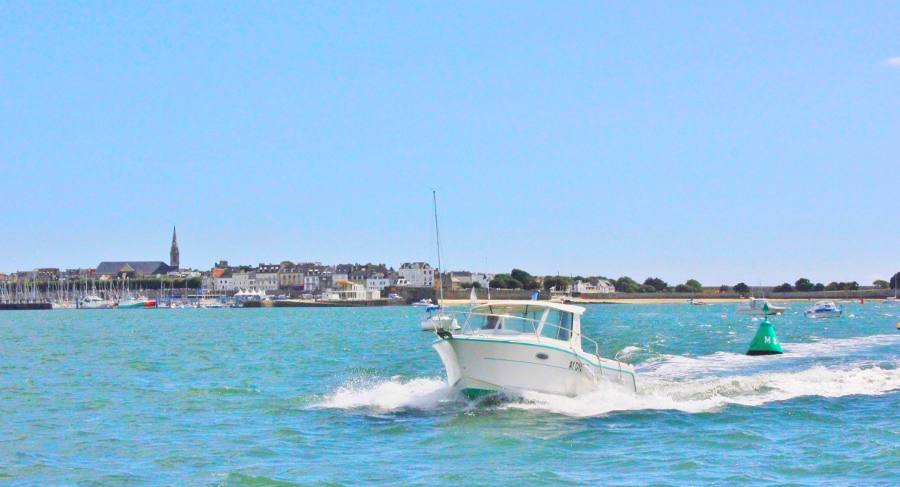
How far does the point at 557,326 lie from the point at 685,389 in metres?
6.73

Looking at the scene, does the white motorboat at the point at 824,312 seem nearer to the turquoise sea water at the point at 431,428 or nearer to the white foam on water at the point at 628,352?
the white foam on water at the point at 628,352

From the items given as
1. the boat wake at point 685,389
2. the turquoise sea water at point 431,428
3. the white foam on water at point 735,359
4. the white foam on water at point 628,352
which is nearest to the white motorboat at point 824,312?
the white foam on water at point 735,359

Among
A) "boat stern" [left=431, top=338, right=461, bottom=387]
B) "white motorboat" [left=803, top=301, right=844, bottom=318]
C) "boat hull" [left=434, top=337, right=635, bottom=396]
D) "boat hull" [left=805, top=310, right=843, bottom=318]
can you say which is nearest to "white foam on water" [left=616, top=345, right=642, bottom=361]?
"boat hull" [left=434, top=337, right=635, bottom=396]

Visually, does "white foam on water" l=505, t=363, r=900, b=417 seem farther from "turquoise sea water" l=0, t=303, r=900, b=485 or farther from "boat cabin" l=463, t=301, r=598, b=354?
"boat cabin" l=463, t=301, r=598, b=354

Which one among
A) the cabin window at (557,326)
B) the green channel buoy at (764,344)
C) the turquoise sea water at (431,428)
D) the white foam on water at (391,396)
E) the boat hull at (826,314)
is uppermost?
the cabin window at (557,326)

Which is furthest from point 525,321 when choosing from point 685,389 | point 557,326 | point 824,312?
point 824,312

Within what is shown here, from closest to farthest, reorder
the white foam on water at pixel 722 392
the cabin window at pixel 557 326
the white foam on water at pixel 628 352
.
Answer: the white foam on water at pixel 722 392
the cabin window at pixel 557 326
the white foam on water at pixel 628 352

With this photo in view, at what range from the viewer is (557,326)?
86.2ft

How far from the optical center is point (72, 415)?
27.1 metres

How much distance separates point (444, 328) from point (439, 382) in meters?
5.21

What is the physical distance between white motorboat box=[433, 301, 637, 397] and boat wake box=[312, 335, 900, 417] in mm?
348

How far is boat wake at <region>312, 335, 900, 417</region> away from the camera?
1020 inches

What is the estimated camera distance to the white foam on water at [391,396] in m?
26.9

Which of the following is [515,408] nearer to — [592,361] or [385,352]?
[592,361]
